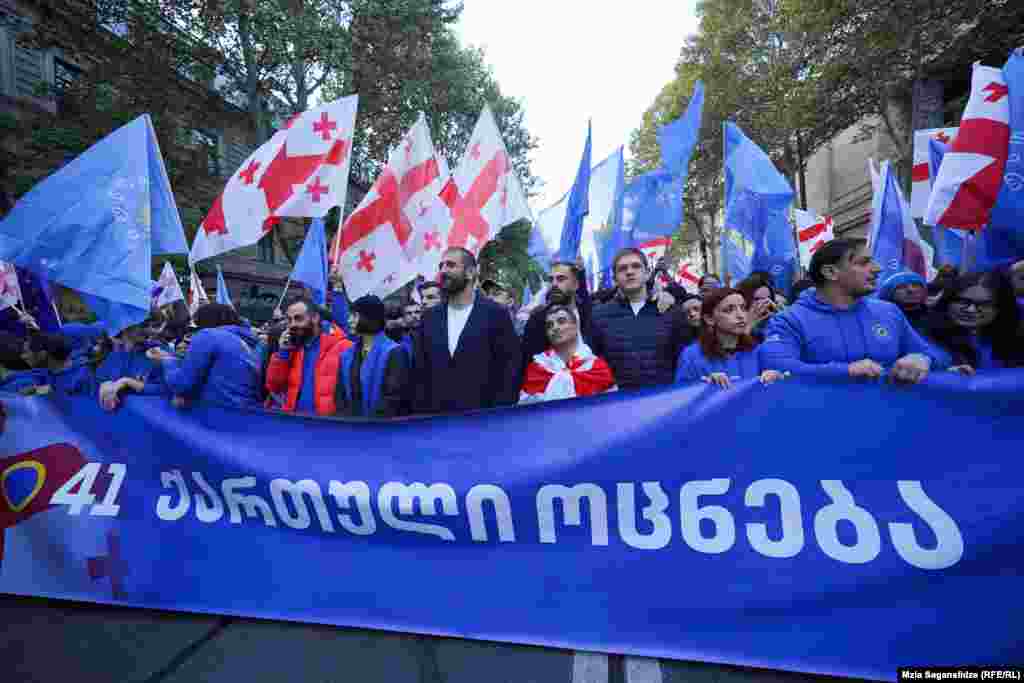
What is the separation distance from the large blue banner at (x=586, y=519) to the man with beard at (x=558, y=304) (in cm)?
112

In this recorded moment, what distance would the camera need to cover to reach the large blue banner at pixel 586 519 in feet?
6.75

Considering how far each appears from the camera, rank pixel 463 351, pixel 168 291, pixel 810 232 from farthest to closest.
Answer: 1. pixel 810 232
2. pixel 168 291
3. pixel 463 351

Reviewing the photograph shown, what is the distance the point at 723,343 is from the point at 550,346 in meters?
1.08

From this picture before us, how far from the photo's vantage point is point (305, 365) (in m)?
3.69

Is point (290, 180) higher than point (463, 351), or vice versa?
point (290, 180)

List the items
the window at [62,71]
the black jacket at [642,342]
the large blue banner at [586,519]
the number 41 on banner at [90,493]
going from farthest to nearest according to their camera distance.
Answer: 1. the window at [62,71]
2. the black jacket at [642,342]
3. the number 41 on banner at [90,493]
4. the large blue banner at [586,519]

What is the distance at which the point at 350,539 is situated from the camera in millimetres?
2625

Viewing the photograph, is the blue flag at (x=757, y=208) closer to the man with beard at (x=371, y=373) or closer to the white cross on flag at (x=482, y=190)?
the white cross on flag at (x=482, y=190)

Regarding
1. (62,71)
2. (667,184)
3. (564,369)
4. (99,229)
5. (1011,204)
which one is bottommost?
(564,369)

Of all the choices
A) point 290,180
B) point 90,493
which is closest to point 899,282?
point 290,180

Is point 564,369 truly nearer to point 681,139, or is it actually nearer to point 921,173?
point 681,139

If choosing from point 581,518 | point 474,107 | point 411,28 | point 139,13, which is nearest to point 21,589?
point 581,518

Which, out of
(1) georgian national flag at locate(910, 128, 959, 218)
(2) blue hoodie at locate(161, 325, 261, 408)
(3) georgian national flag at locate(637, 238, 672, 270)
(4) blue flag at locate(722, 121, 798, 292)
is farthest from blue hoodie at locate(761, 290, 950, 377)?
(3) georgian national flag at locate(637, 238, 672, 270)

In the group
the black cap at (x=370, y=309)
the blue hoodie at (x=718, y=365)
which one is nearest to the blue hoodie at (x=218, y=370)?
the black cap at (x=370, y=309)
